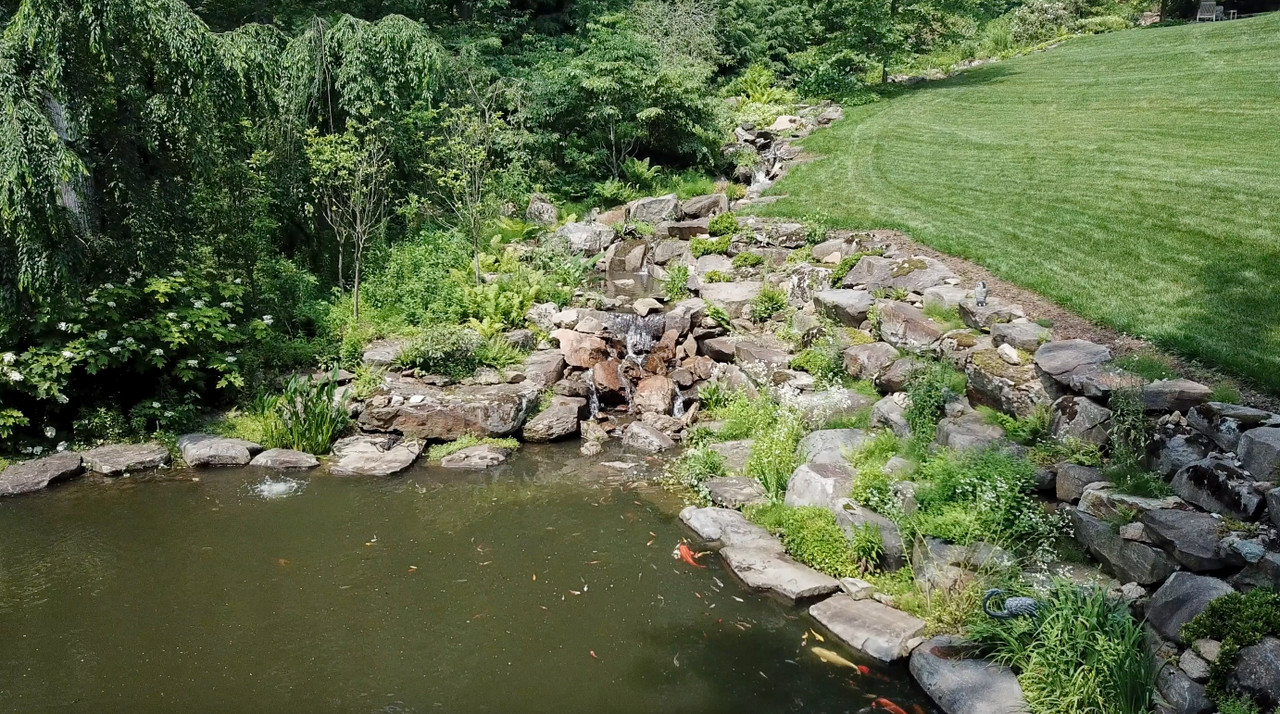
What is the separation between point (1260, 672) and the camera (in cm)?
446

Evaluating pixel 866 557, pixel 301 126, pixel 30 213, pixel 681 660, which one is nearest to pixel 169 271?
pixel 30 213

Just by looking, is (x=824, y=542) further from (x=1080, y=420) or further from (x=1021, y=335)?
(x=1021, y=335)

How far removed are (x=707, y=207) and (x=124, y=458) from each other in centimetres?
1101

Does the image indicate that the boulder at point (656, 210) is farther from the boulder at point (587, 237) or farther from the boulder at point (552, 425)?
the boulder at point (552, 425)

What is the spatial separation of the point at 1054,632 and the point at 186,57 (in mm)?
11184

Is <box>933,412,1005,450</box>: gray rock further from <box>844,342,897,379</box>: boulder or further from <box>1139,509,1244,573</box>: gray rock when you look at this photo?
<box>1139,509,1244,573</box>: gray rock

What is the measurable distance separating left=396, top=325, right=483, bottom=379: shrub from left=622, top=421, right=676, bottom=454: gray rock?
239 cm

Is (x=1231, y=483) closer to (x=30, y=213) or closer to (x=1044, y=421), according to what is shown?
(x=1044, y=421)

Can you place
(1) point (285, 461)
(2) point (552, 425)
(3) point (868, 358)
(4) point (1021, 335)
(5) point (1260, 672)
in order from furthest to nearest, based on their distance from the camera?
(2) point (552, 425), (3) point (868, 358), (1) point (285, 461), (4) point (1021, 335), (5) point (1260, 672)

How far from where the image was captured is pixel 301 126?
13031mm

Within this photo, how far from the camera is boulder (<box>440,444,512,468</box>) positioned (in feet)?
32.9

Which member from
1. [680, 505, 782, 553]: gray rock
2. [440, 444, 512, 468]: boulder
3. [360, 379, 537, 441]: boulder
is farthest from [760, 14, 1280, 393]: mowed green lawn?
[440, 444, 512, 468]: boulder

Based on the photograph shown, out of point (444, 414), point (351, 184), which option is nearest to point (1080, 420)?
point (444, 414)

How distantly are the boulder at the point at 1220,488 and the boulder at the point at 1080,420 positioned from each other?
0.88 meters
